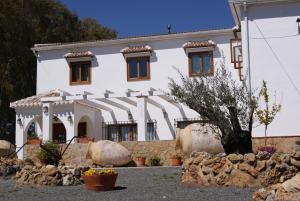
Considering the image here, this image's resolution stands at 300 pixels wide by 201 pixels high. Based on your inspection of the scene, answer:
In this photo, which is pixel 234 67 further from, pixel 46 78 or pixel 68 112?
pixel 46 78

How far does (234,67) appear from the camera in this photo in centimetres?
2567

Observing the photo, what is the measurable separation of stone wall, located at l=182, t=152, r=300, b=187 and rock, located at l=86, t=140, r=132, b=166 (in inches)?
339

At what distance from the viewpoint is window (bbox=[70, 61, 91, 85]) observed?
29.0 meters

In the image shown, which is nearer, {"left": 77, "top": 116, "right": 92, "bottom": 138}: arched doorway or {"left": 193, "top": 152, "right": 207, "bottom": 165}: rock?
{"left": 193, "top": 152, "right": 207, "bottom": 165}: rock

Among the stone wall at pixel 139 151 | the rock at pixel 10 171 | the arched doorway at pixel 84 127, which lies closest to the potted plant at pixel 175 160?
the stone wall at pixel 139 151

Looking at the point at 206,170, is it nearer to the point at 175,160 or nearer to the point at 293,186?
the point at 293,186

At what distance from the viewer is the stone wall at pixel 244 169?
12.3 meters

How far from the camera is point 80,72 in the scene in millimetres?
29188

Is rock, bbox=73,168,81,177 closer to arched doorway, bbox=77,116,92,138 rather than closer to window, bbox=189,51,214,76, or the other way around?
window, bbox=189,51,214,76

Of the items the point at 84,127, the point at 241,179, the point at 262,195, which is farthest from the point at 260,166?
the point at 84,127

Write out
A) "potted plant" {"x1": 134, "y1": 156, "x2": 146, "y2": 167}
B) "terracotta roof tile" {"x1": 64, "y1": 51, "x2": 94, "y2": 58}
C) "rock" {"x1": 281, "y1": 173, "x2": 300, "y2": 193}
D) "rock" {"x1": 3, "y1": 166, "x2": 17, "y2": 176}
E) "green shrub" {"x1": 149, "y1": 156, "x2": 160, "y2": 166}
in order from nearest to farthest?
1. "rock" {"x1": 281, "y1": 173, "x2": 300, "y2": 193}
2. "rock" {"x1": 3, "y1": 166, "x2": 17, "y2": 176}
3. "green shrub" {"x1": 149, "y1": 156, "x2": 160, "y2": 166}
4. "potted plant" {"x1": 134, "y1": 156, "x2": 146, "y2": 167}
5. "terracotta roof tile" {"x1": 64, "y1": 51, "x2": 94, "y2": 58}

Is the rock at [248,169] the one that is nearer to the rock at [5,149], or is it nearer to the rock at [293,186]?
the rock at [293,186]

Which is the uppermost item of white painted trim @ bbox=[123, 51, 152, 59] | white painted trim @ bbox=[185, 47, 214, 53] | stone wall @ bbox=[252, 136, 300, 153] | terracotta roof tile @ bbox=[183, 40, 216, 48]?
terracotta roof tile @ bbox=[183, 40, 216, 48]

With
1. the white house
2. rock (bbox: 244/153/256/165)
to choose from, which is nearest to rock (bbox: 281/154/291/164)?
rock (bbox: 244/153/256/165)
